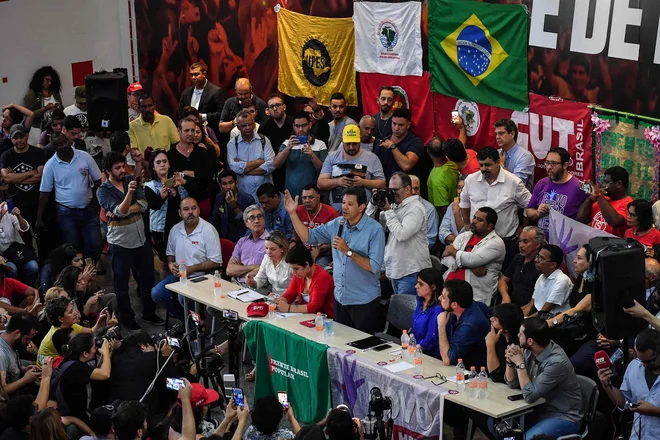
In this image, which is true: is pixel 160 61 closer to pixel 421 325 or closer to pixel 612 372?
pixel 421 325

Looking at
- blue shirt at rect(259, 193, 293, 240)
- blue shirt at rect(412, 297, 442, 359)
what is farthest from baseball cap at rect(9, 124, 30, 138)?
blue shirt at rect(412, 297, 442, 359)

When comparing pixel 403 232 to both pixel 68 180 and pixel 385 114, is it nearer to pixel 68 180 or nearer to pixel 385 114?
pixel 385 114

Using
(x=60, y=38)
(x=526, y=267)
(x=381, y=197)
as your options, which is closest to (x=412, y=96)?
(x=381, y=197)

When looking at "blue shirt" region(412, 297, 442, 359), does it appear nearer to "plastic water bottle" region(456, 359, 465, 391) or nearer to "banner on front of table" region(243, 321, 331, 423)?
"plastic water bottle" region(456, 359, 465, 391)

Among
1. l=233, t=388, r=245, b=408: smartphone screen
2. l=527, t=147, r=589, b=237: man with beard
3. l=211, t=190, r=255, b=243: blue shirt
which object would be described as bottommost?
l=233, t=388, r=245, b=408: smartphone screen

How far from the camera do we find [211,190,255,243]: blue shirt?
10.5 meters

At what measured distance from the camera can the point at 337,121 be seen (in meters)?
11.4

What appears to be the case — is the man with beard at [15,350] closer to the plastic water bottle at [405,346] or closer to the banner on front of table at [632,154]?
the plastic water bottle at [405,346]

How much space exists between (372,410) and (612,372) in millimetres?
1691

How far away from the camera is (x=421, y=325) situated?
316 inches

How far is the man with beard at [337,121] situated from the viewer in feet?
36.9

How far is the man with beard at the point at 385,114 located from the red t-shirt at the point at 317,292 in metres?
2.67

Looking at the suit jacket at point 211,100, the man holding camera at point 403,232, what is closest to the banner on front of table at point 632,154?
the man holding camera at point 403,232

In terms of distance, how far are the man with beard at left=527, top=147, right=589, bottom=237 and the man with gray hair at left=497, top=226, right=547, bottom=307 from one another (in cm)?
62
